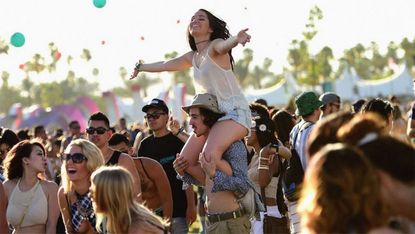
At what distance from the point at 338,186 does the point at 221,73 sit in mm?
3986

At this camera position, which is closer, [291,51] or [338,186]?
[338,186]

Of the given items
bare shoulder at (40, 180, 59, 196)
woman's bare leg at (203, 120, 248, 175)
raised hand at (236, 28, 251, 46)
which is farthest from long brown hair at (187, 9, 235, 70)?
bare shoulder at (40, 180, 59, 196)

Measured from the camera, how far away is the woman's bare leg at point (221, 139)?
785 centimetres

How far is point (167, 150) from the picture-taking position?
10.5 m

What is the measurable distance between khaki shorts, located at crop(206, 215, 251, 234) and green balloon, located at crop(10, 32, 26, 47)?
9.19 metres

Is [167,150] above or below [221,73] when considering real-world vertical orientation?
below

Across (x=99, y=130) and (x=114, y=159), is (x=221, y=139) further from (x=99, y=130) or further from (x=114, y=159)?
(x=99, y=130)

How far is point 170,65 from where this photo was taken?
873cm

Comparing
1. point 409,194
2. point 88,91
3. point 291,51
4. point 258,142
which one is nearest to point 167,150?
point 258,142

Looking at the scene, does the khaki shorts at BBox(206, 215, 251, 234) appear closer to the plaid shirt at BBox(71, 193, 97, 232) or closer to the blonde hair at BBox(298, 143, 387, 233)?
the plaid shirt at BBox(71, 193, 97, 232)

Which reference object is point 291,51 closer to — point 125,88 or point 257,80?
point 257,80

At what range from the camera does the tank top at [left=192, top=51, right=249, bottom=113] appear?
26.5 feet

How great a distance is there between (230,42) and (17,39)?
31.8 feet

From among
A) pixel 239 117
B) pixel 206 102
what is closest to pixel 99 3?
pixel 206 102
